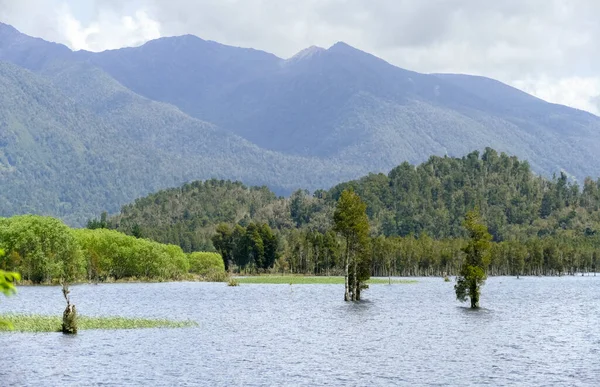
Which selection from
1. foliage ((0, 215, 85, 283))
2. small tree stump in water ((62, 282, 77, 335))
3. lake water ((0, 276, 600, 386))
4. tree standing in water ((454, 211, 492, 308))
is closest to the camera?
lake water ((0, 276, 600, 386))

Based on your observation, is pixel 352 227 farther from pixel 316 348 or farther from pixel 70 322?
pixel 70 322

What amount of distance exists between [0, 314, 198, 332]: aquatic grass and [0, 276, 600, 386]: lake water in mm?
3186

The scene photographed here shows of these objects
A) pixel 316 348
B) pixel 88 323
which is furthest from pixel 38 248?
pixel 316 348

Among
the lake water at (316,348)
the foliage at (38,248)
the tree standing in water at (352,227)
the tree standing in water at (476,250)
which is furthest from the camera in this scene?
the foliage at (38,248)

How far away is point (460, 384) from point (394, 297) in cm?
10576

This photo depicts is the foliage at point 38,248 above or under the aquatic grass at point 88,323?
above

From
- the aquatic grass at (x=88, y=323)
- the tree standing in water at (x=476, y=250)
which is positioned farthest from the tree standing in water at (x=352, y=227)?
the aquatic grass at (x=88, y=323)

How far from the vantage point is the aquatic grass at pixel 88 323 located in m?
89.1

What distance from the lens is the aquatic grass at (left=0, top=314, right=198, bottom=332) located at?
8906cm

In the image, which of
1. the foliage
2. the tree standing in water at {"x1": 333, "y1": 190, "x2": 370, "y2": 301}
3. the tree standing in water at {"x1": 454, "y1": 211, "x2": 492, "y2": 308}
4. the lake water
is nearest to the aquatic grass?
the lake water

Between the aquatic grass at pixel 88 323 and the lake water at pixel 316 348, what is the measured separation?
10.5 ft

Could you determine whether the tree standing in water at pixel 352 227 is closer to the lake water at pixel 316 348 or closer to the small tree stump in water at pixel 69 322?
the lake water at pixel 316 348

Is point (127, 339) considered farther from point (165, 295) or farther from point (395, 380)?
point (165, 295)

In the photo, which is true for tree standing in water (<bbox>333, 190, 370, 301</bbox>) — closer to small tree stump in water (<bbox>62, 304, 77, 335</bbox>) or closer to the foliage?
small tree stump in water (<bbox>62, 304, 77, 335</bbox>)
